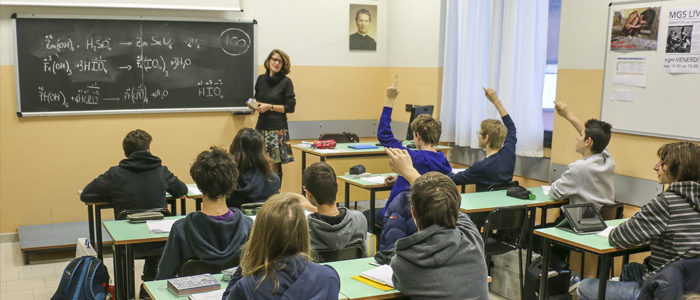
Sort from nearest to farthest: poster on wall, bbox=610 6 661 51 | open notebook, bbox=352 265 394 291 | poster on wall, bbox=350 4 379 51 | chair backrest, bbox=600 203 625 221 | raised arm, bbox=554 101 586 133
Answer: open notebook, bbox=352 265 394 291, chair backrest, bbox=600 203 625 221, poster on wall, bbox=610 6 661 51, raised arm, bbox=554 101 586 133, poster on wall, bbox=350 4 379 51

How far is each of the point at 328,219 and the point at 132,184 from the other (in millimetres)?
1727

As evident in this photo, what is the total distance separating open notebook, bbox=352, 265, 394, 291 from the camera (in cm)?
240

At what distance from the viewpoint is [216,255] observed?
2.71 metres

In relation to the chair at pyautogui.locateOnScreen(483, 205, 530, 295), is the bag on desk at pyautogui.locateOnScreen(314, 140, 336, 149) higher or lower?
higher

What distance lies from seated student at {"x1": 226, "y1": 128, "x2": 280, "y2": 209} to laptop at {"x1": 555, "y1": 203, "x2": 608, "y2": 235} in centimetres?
190

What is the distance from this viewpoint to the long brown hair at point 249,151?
3826mm

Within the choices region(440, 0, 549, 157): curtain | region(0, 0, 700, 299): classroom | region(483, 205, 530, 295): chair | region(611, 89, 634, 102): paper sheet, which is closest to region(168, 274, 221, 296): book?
region(483, 205, 530, 295): chair

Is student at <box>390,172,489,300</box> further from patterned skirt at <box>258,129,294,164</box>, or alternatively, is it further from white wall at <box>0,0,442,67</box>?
white wall at <box>0,0,442,67</box>

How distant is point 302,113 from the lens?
697 cm

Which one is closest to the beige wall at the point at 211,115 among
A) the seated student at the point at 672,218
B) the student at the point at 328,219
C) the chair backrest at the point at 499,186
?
the chair backrest at the point at 499,186

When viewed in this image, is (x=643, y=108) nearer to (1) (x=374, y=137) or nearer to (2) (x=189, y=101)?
(1) (x=374, y=137)

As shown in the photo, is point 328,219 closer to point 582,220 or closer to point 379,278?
point 379,278

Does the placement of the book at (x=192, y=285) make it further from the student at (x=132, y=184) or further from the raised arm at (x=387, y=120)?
the raised arm at (x=387, y=120)

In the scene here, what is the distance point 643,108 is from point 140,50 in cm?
461
